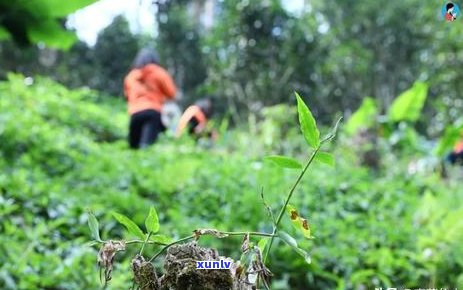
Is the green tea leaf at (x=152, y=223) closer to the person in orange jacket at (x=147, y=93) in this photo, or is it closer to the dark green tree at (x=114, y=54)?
the person in orange jacket at (x=147, y=93)

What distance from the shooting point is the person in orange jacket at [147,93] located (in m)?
4.83

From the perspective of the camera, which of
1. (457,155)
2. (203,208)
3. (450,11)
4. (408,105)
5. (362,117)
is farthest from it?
(457,155)

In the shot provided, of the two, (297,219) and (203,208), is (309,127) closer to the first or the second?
(297,219)

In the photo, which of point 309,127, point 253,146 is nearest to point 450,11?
point 309,127

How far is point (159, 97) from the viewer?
4941 millimetres

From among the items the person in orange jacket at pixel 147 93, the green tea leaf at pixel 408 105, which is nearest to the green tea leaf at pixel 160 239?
the person in orange jacket at pixel 147 93

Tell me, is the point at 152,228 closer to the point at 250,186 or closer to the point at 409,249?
the point at 409,249

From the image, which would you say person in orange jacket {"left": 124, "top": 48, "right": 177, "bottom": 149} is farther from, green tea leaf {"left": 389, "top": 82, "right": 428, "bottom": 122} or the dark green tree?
the dark green tree

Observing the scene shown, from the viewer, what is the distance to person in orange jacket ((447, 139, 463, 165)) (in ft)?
19.2

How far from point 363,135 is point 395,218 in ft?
7.72

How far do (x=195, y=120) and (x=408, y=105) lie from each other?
Result: 5.77ft

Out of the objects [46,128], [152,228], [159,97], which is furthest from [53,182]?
[152,228]

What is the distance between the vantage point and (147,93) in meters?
4.98

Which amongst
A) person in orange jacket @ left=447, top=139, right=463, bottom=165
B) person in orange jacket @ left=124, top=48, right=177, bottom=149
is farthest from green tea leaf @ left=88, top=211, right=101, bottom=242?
person in orange jacket @ left=447, top=139, right=463, bottom=165
